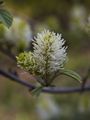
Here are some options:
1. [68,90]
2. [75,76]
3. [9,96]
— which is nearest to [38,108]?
[9,96]

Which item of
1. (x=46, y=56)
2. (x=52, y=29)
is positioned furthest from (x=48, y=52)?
(x=52, y=29)

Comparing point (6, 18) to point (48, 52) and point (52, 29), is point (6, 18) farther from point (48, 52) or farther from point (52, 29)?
point (52, 29)

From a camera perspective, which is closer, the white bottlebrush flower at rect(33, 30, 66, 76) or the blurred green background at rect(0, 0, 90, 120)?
the white bottlebrush flower at rect(33, 30, 66, 76)

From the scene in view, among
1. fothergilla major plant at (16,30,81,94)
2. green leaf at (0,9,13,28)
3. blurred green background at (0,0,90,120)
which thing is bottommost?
fothergilla major plant at (16,30,81,94)

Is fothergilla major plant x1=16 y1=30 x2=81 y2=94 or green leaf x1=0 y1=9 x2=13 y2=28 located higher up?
green leaf x1=0 y1=9 x2=13 y2=28

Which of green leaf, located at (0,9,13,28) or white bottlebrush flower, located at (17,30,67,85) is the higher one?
green leaf, located at (0,9,13,28)

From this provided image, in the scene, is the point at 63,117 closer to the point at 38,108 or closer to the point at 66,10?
the point at 38,108
